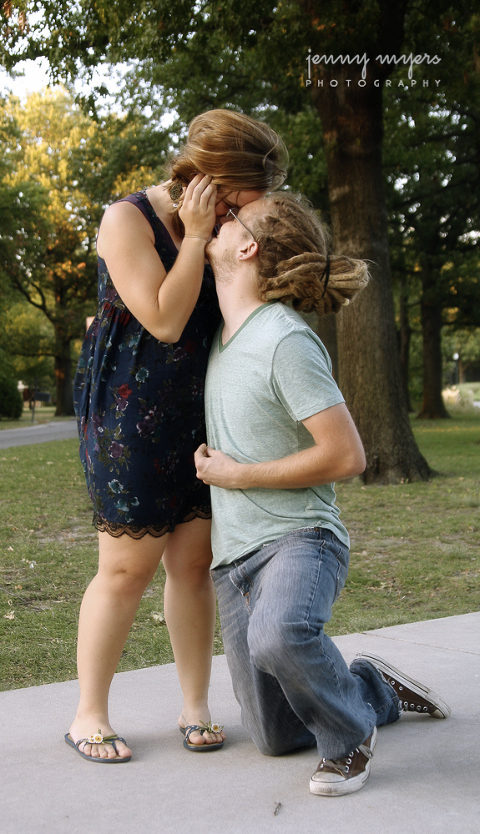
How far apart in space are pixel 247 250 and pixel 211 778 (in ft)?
4.95

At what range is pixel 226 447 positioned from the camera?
2418 millimetres

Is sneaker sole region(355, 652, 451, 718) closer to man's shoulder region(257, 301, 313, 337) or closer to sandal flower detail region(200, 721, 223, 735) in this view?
sandal flower detail region(200, 721, 223, 735)

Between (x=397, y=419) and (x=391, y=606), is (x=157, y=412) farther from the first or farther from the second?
(x=397, y=419)

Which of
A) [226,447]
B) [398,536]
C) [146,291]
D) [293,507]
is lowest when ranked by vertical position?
[398,536]

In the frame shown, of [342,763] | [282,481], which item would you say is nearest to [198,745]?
[342,763]

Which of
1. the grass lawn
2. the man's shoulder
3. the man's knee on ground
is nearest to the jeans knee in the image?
the man's knee on ground

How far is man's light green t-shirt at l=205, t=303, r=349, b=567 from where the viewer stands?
223 centimetres

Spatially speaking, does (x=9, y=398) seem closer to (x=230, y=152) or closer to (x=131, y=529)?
(x=131, y=529)

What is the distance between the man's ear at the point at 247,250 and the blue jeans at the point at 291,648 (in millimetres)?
805

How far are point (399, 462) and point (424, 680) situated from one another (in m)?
7.18

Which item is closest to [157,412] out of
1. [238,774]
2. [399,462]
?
[238,774]

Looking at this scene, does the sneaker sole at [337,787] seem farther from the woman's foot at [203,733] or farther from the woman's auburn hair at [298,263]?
the woman's auburn hair at [298,263]

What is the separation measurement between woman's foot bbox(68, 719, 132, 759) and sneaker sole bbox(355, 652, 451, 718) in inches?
31.4

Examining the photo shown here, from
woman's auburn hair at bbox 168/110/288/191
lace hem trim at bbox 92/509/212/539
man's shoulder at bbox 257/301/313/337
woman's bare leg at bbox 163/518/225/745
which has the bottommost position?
woman's bare leg at bbox 163/518/225/745
